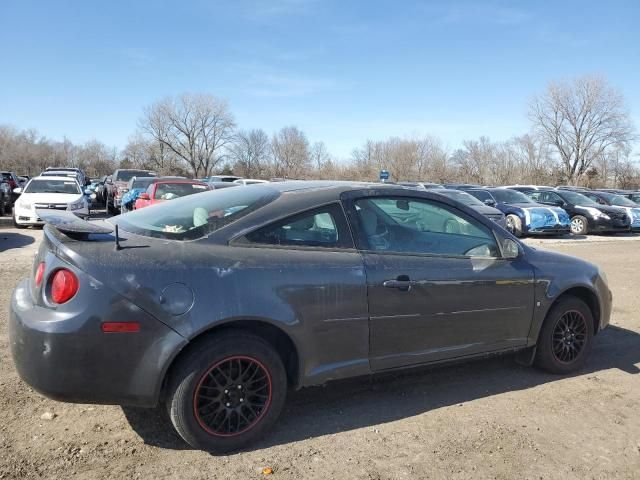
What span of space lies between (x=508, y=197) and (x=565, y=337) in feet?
50.9

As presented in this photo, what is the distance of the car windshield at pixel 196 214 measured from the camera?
128 inches

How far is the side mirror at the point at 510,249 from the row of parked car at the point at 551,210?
1168 cm

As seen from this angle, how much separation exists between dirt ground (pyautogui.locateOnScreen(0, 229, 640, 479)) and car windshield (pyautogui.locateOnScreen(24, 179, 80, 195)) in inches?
489

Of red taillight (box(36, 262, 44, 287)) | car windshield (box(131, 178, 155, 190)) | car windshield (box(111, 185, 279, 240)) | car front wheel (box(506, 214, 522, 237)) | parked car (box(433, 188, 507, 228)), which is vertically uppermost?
car windshield (box(131, 178, 155, 190))

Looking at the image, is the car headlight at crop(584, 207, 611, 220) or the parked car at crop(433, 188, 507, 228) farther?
the car headlight at crop(584, 207, 611, 220)

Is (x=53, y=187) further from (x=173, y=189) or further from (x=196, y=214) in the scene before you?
(x=196, y=214)

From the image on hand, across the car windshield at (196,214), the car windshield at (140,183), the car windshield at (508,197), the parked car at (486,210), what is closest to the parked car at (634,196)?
the car windshield at (508,197)

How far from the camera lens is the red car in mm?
12414

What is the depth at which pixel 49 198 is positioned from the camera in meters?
14.9

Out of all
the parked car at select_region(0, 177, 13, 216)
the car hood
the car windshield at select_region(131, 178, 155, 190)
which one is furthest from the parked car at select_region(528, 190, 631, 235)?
the parked car at select_region(0, 177, 13, 216)

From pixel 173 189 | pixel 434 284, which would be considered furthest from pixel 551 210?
pixel 434 284

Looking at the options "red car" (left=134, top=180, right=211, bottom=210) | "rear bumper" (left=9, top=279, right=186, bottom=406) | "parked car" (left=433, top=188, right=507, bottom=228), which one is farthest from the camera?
"parked car" (left=433, top=188, right=507, bottom=228)

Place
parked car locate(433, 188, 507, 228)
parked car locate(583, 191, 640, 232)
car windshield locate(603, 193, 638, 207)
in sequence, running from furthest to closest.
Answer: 1. car windshield locate(603, 193, 638, 207)
2. parked car locate(583, 191, 640, 232)
3. parked car locate(433, 188, 507, 228)

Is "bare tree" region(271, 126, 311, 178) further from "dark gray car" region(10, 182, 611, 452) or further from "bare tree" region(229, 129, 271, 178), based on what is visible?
"dark gray car" region(10, 182, 611, 452)
